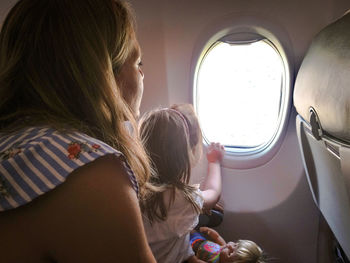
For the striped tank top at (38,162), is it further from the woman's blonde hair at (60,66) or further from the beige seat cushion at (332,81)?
the beige seat cushion at (332,81)

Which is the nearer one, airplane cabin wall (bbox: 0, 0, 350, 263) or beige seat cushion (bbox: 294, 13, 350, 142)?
beige seat cushion (bbox: 294, 13, 350, 142)

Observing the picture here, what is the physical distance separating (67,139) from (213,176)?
1188 mm

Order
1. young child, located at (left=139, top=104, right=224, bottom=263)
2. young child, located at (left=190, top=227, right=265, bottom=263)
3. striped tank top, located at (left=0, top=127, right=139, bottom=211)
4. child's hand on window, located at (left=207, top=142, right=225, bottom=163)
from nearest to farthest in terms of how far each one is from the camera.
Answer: striped tank top, located at (left=0, top=127, right=139, bottom=211) < young child, located at (left=139, top=104, right=224, bottom=263) < young child, located at (left=190, top=227, right=265, bottom=263) < child's hand on window, located at (left=207, top=142, right=225, bottom=163)

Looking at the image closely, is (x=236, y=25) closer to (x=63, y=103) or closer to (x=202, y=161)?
(x=202, y=161)

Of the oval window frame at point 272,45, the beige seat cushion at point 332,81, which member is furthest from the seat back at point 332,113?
the oval window frame at point 272,45

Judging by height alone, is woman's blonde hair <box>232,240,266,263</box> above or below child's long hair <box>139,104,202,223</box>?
below

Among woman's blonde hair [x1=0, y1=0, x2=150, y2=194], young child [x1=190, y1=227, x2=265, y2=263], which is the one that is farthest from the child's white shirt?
woman's blonde hair [x1=0, y1=0, x2=150, y2=194]

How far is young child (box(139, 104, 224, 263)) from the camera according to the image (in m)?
1.22

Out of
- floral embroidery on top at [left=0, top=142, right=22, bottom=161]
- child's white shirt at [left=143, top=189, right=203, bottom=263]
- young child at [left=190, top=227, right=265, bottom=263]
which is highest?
floral embroidery on top at [left=0, top=142, right=22, bottom=161]

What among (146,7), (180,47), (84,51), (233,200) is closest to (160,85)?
(180,47)

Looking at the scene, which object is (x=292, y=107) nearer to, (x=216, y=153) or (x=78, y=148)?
(x=216, y=153)

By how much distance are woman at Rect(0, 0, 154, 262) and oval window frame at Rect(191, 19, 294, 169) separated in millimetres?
821

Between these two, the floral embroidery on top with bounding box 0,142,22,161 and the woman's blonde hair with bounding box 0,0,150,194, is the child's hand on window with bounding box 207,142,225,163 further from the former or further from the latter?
the floral embroidery on top with bounding box 0,142,22,161

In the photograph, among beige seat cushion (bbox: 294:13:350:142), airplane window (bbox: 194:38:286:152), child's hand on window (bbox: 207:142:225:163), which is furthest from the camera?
child's hand on window (bbox: 207:142:225:163)
